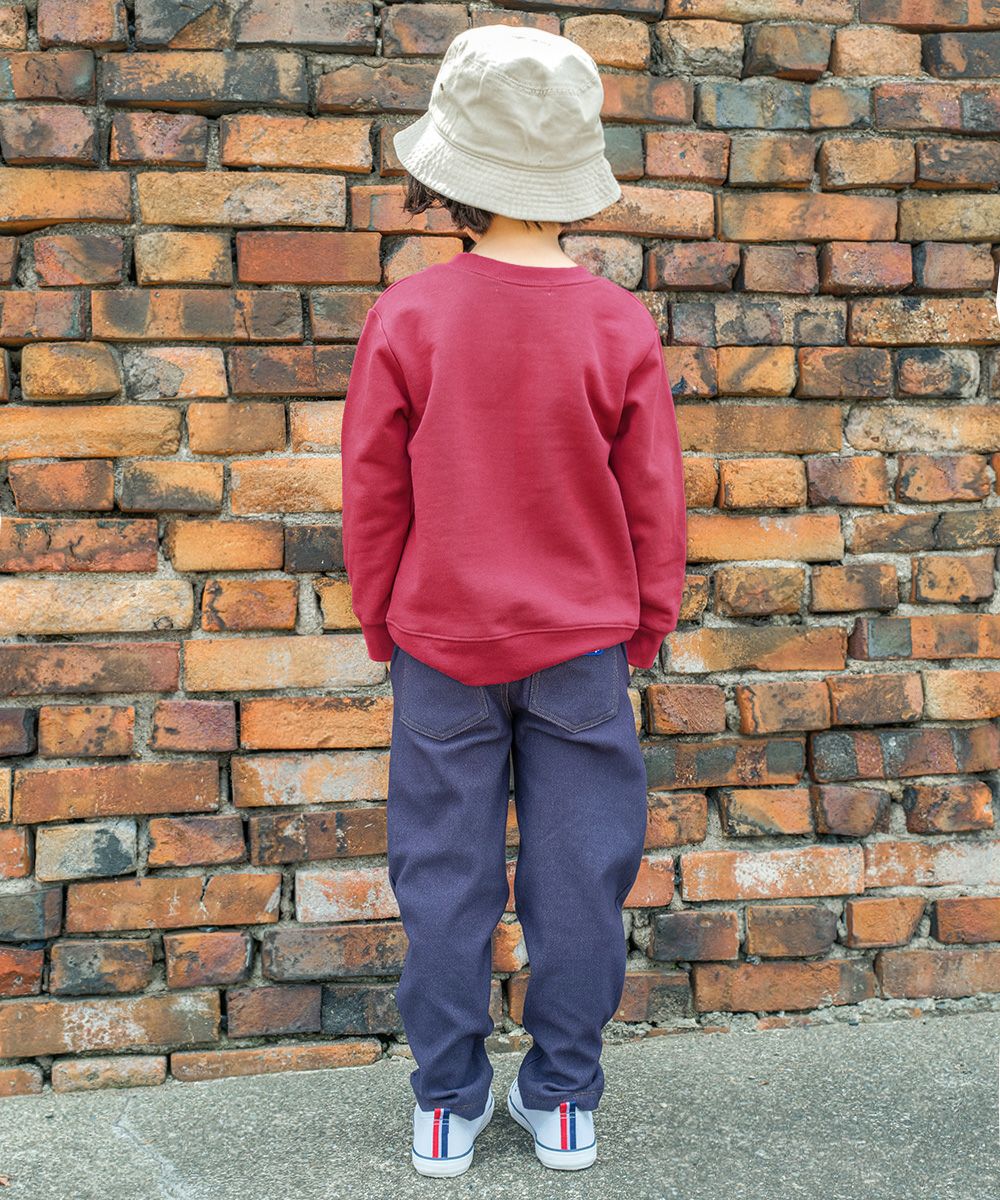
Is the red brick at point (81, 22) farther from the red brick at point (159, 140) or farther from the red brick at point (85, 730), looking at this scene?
the red brick at point (85, 730)

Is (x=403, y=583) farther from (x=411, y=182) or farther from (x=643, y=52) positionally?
(x=643, y=52)

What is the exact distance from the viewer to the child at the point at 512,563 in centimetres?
163

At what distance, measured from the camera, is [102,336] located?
2010 millimetres

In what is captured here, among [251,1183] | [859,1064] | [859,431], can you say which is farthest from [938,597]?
[251,1183]

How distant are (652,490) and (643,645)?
25 centimetres

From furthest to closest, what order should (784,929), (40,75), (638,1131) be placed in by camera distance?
(784,929) → (40,75) → (638,1131)

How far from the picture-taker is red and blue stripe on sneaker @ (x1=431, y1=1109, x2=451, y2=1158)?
5.63 ft

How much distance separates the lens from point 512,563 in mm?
1641

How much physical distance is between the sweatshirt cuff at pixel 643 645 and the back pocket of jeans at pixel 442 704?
0.90 feet

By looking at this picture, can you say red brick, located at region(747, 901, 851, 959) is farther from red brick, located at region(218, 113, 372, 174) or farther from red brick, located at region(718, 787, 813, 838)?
red brick, located at region(218, 113, 372, 174)

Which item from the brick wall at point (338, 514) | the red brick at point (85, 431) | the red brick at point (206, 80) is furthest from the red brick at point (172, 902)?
the red brick at point (206, 80)

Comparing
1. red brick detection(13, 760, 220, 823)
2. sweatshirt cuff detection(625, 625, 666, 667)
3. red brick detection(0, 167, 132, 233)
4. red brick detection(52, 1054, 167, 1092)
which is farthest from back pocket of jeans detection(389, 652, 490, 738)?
red brick detection(0, 167, 132, 233)

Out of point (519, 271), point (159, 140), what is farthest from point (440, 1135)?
point (159, 140)

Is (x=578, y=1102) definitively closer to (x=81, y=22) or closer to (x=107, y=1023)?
(x=107, y=1023)
